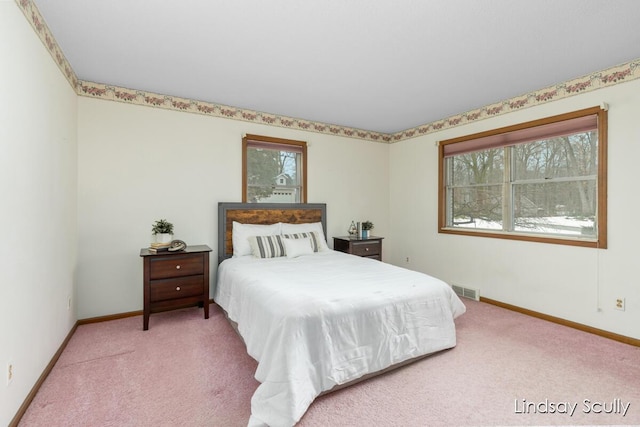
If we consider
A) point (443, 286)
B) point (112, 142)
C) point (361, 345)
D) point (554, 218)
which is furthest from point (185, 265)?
point (554, 218)

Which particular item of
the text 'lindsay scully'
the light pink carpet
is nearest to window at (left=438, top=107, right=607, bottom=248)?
the light pink carpet

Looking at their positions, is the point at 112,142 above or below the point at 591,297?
above

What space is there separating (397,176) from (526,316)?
9.01 feet

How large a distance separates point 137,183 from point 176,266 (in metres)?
1.07

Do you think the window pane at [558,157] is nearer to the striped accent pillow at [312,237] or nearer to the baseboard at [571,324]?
→ the baseboard at [571,324]

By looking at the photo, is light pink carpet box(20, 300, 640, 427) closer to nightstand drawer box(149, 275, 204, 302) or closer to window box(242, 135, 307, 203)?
nightstand drawer box(149, 275, 204, 302)

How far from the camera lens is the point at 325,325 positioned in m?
1.95

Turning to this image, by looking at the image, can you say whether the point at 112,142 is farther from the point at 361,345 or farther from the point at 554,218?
the point at 554,218

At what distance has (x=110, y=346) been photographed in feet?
8.65

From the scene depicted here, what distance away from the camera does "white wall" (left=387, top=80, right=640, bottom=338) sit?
2736 mm

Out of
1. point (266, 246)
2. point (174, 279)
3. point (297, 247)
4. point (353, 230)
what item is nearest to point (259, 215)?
point (266, 246)

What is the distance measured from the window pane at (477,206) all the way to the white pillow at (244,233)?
2.67m

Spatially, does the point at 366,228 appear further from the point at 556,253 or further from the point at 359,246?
the point at 556,253

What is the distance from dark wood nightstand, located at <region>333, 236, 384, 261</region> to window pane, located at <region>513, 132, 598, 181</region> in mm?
2023
